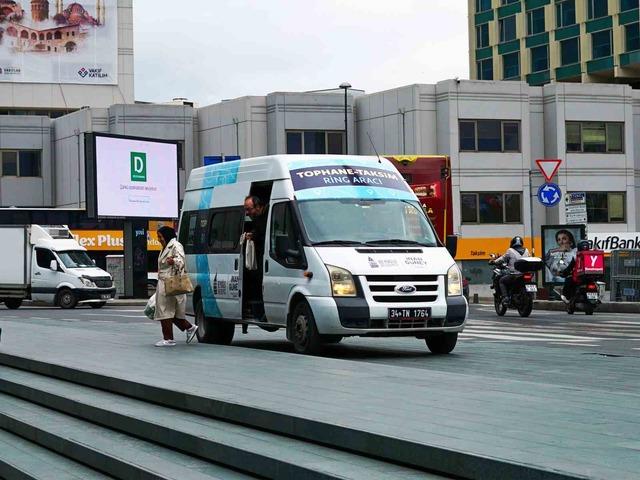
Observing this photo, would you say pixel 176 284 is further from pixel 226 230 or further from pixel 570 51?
pixel 570 51

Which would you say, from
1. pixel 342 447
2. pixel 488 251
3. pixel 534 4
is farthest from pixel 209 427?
pixel 534 4

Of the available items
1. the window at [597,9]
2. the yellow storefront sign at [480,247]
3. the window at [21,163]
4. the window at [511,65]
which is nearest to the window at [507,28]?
the window at [511,65]

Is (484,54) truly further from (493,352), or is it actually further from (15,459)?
(15,459)

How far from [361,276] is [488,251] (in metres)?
50.2

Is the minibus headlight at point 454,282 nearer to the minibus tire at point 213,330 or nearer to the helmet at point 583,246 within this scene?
the minibus tire at point 213,330

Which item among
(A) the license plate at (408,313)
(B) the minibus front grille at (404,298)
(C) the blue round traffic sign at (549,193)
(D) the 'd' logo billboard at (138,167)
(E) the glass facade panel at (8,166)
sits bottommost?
(A) the license plate at (408,313)

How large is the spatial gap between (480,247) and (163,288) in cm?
4908

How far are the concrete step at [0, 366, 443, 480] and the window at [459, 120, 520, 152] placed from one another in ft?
174

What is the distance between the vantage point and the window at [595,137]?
64.9m

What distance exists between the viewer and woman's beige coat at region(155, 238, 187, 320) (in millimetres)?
15234

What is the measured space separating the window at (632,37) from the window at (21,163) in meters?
40.9

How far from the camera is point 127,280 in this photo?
53.7 m

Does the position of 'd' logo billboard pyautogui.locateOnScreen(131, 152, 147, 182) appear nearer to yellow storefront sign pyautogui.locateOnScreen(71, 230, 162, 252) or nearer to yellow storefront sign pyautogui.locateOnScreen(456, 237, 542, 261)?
yellow storefront sign pyautogui.locateOnScreen(71, 230, 162, 252)

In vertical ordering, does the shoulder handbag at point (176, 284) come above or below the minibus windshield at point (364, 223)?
below
